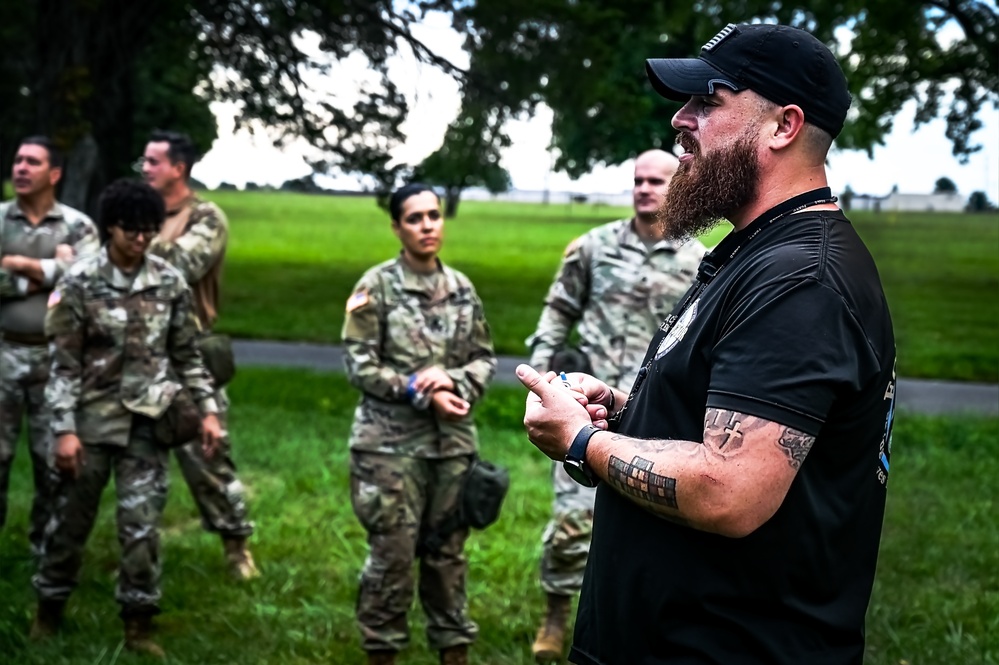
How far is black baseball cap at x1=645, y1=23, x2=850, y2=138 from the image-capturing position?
233 cm

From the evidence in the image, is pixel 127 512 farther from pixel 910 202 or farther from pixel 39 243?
pixel 910 202

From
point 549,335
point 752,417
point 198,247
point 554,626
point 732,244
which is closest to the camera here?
point 752,417

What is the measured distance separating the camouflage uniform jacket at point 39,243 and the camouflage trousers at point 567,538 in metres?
2.95

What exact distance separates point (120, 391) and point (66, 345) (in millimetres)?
296

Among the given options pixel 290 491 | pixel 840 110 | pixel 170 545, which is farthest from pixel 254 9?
pixel 840 110

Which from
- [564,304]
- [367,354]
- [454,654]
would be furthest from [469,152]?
[454,654]

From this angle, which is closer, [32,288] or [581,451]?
[581,451]

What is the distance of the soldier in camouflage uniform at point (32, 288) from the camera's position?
673 cm

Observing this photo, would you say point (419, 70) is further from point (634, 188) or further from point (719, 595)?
point (719, 595)

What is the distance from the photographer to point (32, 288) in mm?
6855

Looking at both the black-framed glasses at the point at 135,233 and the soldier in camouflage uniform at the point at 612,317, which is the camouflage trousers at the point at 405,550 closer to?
the soldier in camouflage uniform at the point at 612,317

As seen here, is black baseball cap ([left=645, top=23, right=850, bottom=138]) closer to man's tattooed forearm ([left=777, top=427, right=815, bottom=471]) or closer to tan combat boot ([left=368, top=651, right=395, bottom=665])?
man's tattooed forearm ([left=777, top=427, right=815, bottom=471])

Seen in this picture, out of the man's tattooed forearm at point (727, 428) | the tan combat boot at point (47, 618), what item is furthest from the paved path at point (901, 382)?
the man's tattooed forearm at point (727, 428)

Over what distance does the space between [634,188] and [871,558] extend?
3.52 metres
